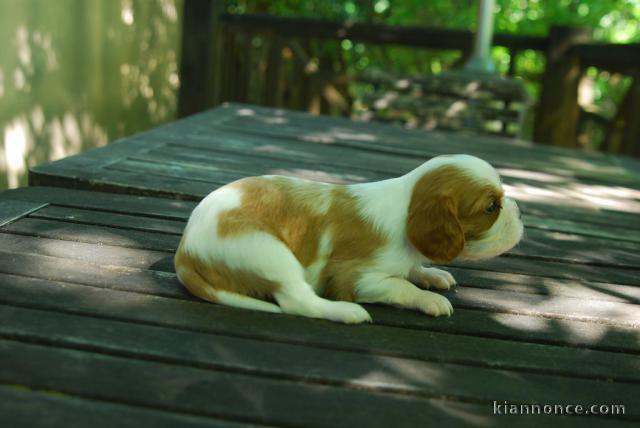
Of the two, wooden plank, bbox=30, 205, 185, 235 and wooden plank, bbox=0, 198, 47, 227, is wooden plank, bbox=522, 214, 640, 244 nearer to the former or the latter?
wooden plank, bbox=30, 205, 185, 235

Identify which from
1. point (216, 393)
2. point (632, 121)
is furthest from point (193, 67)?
point (216, 393)

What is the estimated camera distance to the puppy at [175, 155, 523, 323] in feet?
7.41

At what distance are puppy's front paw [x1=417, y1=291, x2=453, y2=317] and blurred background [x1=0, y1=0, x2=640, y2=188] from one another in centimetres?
434

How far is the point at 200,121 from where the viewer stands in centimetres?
568

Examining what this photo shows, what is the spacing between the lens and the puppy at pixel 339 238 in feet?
7.41

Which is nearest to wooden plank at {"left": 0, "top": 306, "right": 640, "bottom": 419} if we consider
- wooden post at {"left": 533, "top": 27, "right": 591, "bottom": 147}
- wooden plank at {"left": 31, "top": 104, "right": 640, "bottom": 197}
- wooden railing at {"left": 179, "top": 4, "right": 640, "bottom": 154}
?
wooden plank at {"left": 31, "top": 104, "right": 640, "bottom": 197}

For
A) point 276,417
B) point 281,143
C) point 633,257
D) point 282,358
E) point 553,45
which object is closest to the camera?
point 276,417

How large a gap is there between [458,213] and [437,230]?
112 millimetres

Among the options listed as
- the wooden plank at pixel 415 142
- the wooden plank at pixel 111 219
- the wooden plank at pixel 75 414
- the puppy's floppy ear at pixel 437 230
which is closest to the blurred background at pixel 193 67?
the wooden plank at pixel 415 142

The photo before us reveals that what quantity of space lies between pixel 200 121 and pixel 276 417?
4283 mm

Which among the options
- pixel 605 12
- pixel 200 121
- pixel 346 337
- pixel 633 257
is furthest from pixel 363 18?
pixel 346 337

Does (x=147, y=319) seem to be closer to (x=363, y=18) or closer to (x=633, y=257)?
(x=633, y=257)

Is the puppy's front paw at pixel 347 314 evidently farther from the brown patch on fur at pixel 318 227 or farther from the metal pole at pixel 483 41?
the metal pole at pixel 483 41

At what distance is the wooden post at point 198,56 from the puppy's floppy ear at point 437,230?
237 inches
